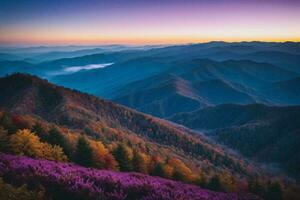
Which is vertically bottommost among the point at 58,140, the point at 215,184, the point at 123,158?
the point at 215,184

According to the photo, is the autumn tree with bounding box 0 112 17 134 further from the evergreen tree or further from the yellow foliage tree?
the evergreen tree

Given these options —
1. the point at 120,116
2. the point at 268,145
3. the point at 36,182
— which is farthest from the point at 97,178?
the point at 268,145

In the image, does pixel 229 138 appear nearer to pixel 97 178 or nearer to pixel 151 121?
pixel 151 121

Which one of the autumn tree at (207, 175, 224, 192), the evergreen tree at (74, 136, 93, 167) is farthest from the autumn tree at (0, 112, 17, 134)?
the autumn tree at (207, 175, 224, 192)

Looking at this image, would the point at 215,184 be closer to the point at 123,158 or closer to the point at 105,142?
the point at 123,158

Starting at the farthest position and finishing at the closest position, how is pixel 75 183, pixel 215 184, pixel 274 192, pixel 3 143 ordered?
pixel 274 192 < pixel 215 184 < pixel 3 143 < pixel 75 183

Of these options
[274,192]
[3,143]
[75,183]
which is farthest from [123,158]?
[75,183]

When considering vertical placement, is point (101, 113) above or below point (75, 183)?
below

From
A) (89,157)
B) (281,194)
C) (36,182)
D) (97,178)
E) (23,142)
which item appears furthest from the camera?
(281,194)

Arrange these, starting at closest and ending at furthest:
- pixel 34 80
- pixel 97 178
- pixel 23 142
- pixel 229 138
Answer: pixel 97 178 < pixel 23 142 < pixel 34 80 < pixel 229 138
